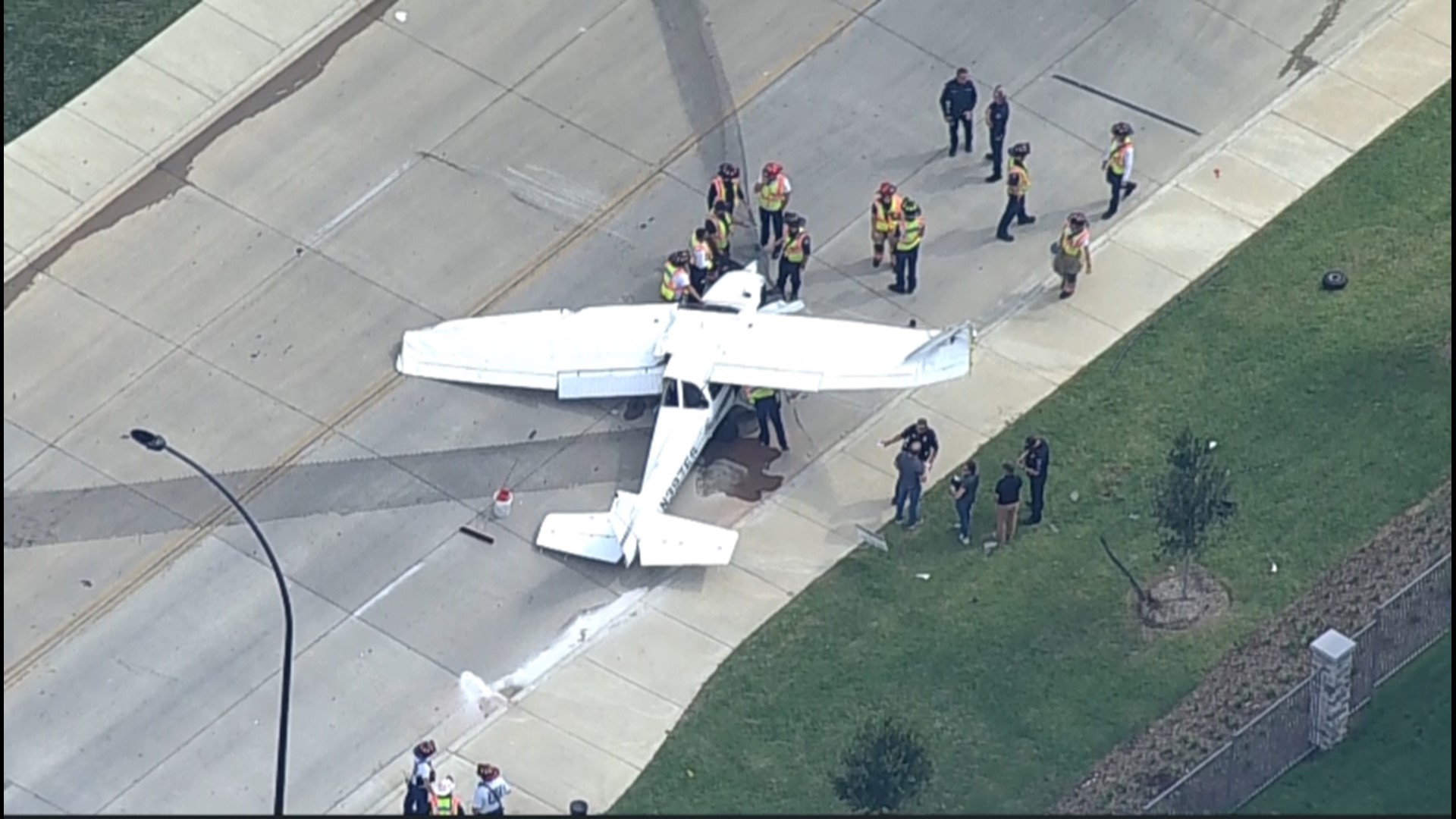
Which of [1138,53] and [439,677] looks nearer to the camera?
[439,677]

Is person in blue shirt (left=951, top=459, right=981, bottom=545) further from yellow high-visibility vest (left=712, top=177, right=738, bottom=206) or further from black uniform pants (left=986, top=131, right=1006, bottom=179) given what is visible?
black uniform pants (left=986, top=131, right=1006, bottom=179)

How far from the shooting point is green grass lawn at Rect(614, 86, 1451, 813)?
4284cm

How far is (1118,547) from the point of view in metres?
45.3

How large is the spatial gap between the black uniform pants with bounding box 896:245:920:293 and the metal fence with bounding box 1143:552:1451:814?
8556mm

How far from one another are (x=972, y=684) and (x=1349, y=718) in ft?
14.4

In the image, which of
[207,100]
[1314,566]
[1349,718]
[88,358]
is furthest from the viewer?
[207,100]

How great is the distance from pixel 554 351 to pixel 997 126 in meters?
6.95

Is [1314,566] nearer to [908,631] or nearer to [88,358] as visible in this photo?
[908,631]

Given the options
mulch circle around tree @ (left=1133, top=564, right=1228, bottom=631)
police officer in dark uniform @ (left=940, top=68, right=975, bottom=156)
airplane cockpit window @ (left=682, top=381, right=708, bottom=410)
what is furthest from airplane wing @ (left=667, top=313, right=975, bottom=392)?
police officer in dark uniform @ (left=940, top=68, right=975, bottom=156)

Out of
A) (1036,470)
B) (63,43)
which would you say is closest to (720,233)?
(1036,470)

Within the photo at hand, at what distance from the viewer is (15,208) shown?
165 feet

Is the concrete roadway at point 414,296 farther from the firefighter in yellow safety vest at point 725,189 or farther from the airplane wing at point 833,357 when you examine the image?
the firefighter in yellow safety vest at point 725,189

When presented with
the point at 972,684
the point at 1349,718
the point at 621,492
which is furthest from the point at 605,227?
the point at 1349,718

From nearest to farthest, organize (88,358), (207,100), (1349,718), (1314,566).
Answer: (1349,718)
(1314,566)
(88,358)
(207,100)
